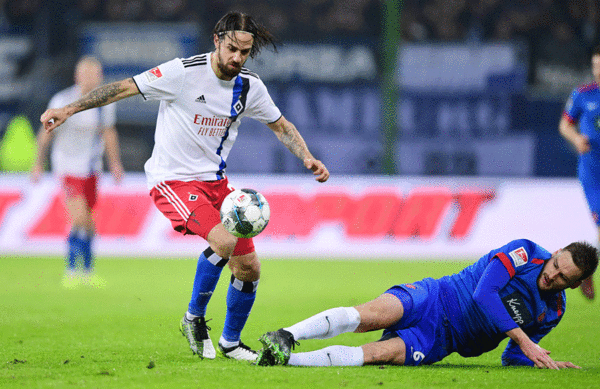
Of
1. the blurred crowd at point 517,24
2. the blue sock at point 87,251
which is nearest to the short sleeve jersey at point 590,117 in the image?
the blue sock at point 87,251

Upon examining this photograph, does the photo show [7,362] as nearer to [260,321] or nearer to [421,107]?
[260,321]

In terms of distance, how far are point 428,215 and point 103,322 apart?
6953 mm

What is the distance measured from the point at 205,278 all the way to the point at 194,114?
102 centimetres

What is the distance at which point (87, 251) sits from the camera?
9047 millimetres

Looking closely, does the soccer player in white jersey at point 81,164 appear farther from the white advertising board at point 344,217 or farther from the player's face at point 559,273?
the player's face at point 559,273

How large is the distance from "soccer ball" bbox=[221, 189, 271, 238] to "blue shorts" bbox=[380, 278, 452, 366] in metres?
0.86

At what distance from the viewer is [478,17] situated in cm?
1688

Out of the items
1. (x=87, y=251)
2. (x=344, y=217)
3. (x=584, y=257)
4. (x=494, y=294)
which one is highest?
(x=584, y=257)

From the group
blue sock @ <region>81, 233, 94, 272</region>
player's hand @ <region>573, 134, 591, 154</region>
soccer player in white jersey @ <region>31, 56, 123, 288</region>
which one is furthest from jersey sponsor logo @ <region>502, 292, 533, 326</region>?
blue sock @ <region>81, 233, 94, 272</region>

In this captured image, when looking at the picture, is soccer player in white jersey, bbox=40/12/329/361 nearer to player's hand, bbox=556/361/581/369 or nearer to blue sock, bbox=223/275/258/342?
blue sock, bbox=223/275/258/342

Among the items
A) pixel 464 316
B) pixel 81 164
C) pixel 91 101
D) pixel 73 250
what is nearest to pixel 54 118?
pixel 91 101

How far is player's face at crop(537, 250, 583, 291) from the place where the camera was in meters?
4.25

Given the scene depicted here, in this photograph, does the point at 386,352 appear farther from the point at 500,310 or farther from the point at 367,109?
the point at 367,109

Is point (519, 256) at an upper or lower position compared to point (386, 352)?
upper
